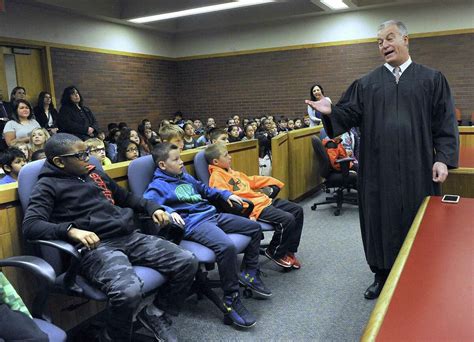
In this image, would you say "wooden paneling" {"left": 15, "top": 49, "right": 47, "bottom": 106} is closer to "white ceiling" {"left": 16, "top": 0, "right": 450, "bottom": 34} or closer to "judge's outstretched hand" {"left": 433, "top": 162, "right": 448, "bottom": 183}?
"white ceiling" {"left": 16, "top": 0, "right": 450, "bottom": 34}

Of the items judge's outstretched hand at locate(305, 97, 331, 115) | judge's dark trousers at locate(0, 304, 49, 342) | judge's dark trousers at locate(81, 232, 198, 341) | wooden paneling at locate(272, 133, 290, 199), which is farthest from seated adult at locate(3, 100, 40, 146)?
judge's dark trousers at locate(0, 304, 49, 342)

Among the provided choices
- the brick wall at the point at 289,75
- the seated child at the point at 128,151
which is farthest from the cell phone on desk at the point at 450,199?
the brick wall at the point at 289,75

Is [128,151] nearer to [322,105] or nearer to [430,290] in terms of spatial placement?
[322,105]

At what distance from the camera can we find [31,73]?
8.18 meters

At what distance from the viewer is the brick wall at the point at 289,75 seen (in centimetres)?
939

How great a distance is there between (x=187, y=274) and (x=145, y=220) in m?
0.48

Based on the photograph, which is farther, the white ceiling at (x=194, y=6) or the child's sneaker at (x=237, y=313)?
the white ceiling at (x=194, y=6)

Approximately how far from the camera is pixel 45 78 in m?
8.39

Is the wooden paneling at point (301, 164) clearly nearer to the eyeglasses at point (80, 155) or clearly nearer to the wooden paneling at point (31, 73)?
the eyeglasses at point (80, 155)

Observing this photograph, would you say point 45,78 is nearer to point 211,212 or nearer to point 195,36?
point 195,36

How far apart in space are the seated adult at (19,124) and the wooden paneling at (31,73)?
2870 mm

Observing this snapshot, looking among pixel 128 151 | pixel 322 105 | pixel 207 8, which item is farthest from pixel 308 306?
pixel 207 8

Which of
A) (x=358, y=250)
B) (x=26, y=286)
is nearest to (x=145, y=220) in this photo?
(x=26, y=286)

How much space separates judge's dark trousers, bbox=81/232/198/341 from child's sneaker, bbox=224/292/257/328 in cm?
35
